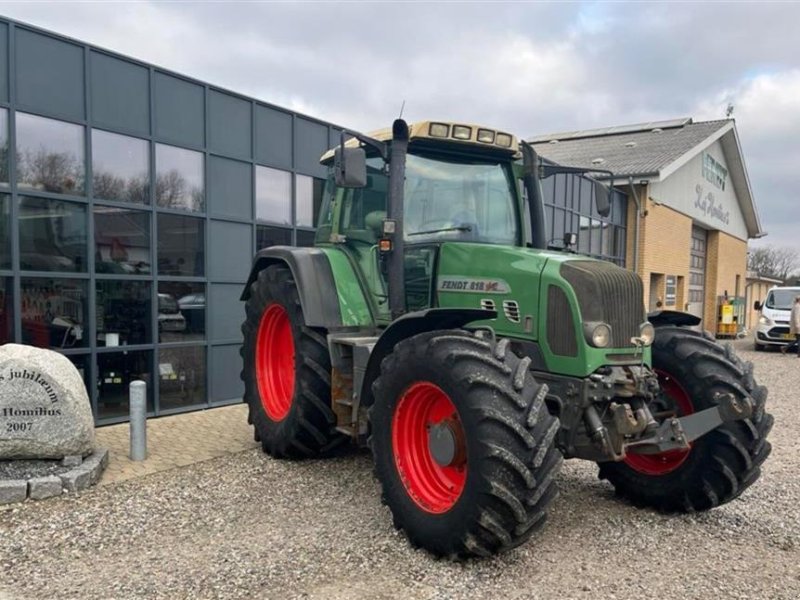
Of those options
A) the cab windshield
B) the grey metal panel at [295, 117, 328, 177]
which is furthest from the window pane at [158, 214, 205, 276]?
the cab windshield

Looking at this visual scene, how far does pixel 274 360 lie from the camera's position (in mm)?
6242

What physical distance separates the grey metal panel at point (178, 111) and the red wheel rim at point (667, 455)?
19.1ft

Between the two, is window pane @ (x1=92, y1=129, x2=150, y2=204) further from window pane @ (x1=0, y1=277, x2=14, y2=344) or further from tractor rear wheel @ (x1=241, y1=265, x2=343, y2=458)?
tractor rear wheel @ (x1=241, y1=265, x2=343, y2=458)

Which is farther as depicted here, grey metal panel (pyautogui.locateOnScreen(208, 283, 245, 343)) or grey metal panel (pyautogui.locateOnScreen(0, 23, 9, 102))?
grey metal panel (pyautogui.locateOnScreen(208, 283, 245, 343))

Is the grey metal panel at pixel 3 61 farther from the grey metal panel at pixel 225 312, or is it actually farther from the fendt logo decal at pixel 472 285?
the fendt logo decal at pixel 472 285

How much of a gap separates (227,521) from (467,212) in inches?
108

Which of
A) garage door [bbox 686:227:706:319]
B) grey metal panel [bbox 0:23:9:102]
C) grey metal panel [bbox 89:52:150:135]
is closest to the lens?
grey metal panel [bbox 0:23:9:102]

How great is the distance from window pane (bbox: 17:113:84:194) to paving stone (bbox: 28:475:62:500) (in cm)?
304

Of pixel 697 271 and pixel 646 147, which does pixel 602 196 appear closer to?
pixel 646 147

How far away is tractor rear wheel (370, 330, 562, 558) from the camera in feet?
10.9

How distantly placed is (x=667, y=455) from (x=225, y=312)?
18.8 feet

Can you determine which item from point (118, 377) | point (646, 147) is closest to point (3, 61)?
point (118, 377)

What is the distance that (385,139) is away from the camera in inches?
193

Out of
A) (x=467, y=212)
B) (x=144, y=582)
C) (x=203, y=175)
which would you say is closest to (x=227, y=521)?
(x=144, y=582)
